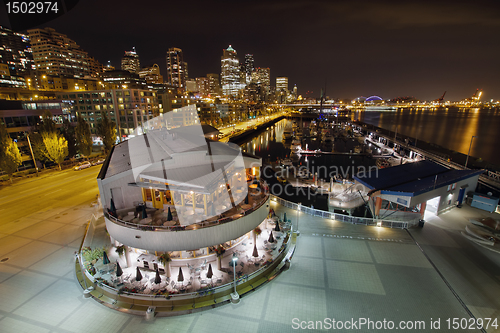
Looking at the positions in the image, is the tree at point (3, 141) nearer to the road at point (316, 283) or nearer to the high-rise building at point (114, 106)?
the road at point (316, 283)

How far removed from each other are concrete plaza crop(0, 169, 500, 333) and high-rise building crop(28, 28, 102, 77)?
154 metres

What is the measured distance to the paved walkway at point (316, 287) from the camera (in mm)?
11766

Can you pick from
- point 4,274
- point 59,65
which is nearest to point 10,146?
point 4,274

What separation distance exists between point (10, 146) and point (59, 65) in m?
143

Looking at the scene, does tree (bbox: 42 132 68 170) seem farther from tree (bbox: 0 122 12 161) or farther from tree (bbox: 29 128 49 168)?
tree (bbox: 0 122 12 161)

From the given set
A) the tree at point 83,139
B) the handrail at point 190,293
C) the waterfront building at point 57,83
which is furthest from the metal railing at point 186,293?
the waterfront building at point 57,83

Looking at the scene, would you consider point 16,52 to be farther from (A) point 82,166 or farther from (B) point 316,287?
(B) point 316,287

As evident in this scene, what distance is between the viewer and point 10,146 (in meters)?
32.4

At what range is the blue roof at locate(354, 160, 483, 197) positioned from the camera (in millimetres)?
21333

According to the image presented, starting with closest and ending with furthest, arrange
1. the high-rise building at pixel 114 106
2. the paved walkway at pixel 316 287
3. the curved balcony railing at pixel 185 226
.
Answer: the paved walkway at pixel 316 287 → the curved balcony railing at pixel 185 226 → the high-rise building at pixel 114 106

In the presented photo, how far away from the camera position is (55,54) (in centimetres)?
13362

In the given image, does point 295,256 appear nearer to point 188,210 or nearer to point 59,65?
point 188,210

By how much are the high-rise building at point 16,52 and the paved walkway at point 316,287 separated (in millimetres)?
142890

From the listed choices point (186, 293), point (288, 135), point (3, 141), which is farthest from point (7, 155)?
A: point (288, 135)
